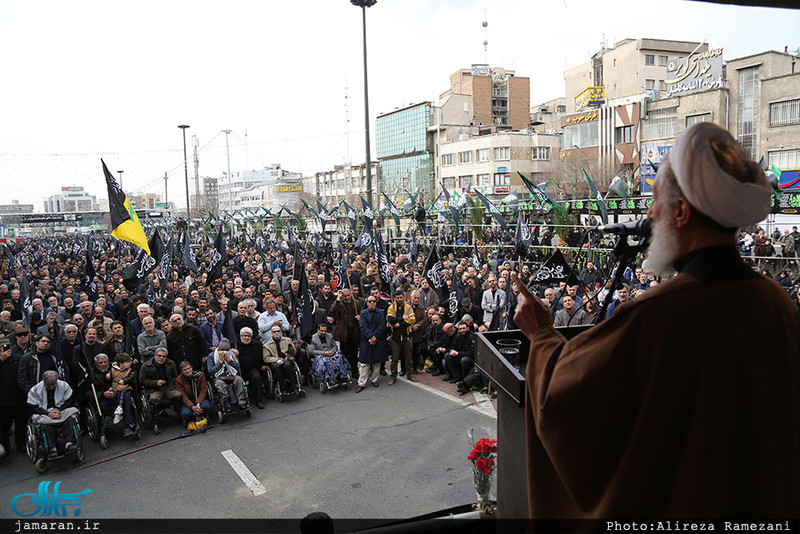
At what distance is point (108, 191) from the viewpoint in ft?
38.6

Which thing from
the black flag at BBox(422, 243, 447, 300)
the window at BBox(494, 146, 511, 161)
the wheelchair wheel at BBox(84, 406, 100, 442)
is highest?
the window at BBox(494, 146, 511, 161)

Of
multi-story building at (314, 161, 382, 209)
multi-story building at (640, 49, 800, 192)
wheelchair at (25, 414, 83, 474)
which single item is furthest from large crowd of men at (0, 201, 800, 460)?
multi-story building at (314, 161, 382, 209)

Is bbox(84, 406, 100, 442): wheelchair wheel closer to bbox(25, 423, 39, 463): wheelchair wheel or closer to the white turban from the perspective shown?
bbox(25, 423, 39, 463): wheelchair wheel

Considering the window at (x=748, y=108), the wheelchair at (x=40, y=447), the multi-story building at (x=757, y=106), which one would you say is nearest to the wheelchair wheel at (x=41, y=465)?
the wheelchair at (x=40, y=447)

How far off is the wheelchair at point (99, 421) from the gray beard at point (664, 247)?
8.59 meters

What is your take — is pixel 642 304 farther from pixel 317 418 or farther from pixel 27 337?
pixel 27 337

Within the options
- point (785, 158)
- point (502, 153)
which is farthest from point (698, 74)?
point (502, 153)

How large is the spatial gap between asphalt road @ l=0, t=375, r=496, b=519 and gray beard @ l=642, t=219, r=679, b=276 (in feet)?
17.1

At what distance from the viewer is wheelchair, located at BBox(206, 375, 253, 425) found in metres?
8.98

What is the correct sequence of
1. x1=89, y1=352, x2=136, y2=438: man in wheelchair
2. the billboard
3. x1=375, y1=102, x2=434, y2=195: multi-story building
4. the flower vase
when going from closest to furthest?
1. the flower vase
2. x1=89, y1=352, x2=136, y2=438: man in wheelchair
3. the billboard
4. x1=375, y1=102, x2=434, y2=195: multi-story building

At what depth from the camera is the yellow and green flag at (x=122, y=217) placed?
11.6 m

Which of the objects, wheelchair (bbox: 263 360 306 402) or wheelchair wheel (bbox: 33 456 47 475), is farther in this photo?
wheelchair (bbox: 263 360 306 402)

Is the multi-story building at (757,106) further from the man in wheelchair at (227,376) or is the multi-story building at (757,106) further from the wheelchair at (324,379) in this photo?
the man in wheelchair at (227,376)

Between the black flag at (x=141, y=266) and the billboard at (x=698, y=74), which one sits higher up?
the billboard at (x=698, y=74)
